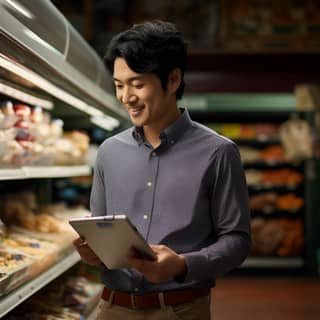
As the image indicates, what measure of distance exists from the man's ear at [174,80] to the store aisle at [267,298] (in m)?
3.70

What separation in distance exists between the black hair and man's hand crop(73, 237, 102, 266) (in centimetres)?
57

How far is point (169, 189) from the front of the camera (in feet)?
7.70

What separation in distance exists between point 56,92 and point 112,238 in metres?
1.82

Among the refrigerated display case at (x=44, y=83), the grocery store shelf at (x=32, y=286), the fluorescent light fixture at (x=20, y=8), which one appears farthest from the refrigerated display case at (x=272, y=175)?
the fluorescent light fixture at (x=20, y=8)

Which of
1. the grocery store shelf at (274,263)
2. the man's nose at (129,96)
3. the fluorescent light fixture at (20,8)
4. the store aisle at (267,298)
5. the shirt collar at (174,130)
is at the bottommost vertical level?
the store aisle at (267,298)

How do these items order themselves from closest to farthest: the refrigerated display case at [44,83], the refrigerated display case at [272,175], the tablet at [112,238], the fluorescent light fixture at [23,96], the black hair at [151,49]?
the tablet at [112,238] → the black hair at [151,49] → the refrigerated display case at [44,83] → the fluorescent light fixture at [23,96] → the refrigerated display case at [272,175]

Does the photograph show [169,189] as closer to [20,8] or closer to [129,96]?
[129,96]

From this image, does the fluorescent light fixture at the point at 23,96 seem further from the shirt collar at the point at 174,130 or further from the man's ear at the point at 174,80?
the man's ear at the point at 174,80

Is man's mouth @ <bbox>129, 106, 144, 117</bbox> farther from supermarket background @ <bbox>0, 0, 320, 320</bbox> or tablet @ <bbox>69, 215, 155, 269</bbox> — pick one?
supermarket background @ <bbox>0, 0, 320, 320</bbox>

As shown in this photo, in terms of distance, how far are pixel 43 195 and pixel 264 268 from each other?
148 inches

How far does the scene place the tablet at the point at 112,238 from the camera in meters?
1.96

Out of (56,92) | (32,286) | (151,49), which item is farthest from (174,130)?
(56,92)

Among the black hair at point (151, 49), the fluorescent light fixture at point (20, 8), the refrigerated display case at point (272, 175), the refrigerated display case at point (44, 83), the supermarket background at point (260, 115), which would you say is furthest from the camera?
the refrigerated display case at point (272, 175)

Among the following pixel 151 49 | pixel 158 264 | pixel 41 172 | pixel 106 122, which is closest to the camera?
pixel 158 264
